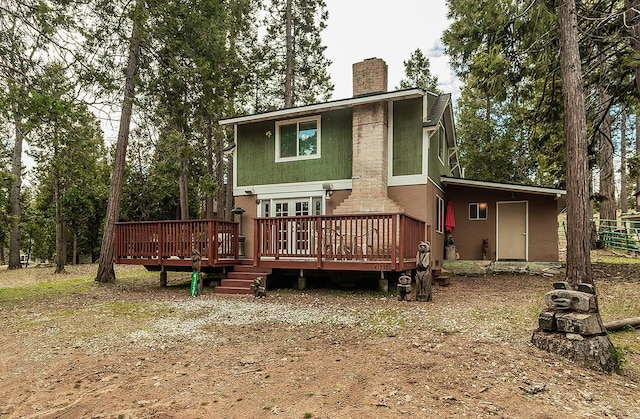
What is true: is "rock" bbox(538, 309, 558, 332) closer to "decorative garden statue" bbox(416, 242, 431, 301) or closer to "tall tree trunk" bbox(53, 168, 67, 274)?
"decorative garden statue" bbox(416, 242, 431, 301)

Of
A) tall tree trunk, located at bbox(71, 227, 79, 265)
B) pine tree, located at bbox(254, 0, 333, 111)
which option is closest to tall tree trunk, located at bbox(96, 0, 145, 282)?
pine tree, located at bbox(254, 0, 333, 111)

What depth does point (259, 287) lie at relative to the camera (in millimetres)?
8641

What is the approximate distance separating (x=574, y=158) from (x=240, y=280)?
7.79m

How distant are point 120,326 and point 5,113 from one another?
5.20 metres

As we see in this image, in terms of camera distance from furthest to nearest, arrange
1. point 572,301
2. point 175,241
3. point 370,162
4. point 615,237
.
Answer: point 615,237 < point 370,162 < point 175,241 < point 572,301

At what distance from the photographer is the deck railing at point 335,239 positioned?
26.9 feet

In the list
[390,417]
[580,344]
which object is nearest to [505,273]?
[580,344]

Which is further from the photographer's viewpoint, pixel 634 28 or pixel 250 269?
pixel 250 269

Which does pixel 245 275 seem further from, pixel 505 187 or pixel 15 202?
pixel 15 202

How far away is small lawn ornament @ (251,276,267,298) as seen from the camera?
28.2 feet

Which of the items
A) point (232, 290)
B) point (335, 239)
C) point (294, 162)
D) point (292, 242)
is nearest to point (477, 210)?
point (294, 162)

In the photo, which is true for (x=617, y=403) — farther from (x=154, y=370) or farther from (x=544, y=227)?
(x=544, y=227)

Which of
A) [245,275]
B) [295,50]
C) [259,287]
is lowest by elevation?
[259,287]

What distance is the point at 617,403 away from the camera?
10.9 feet
